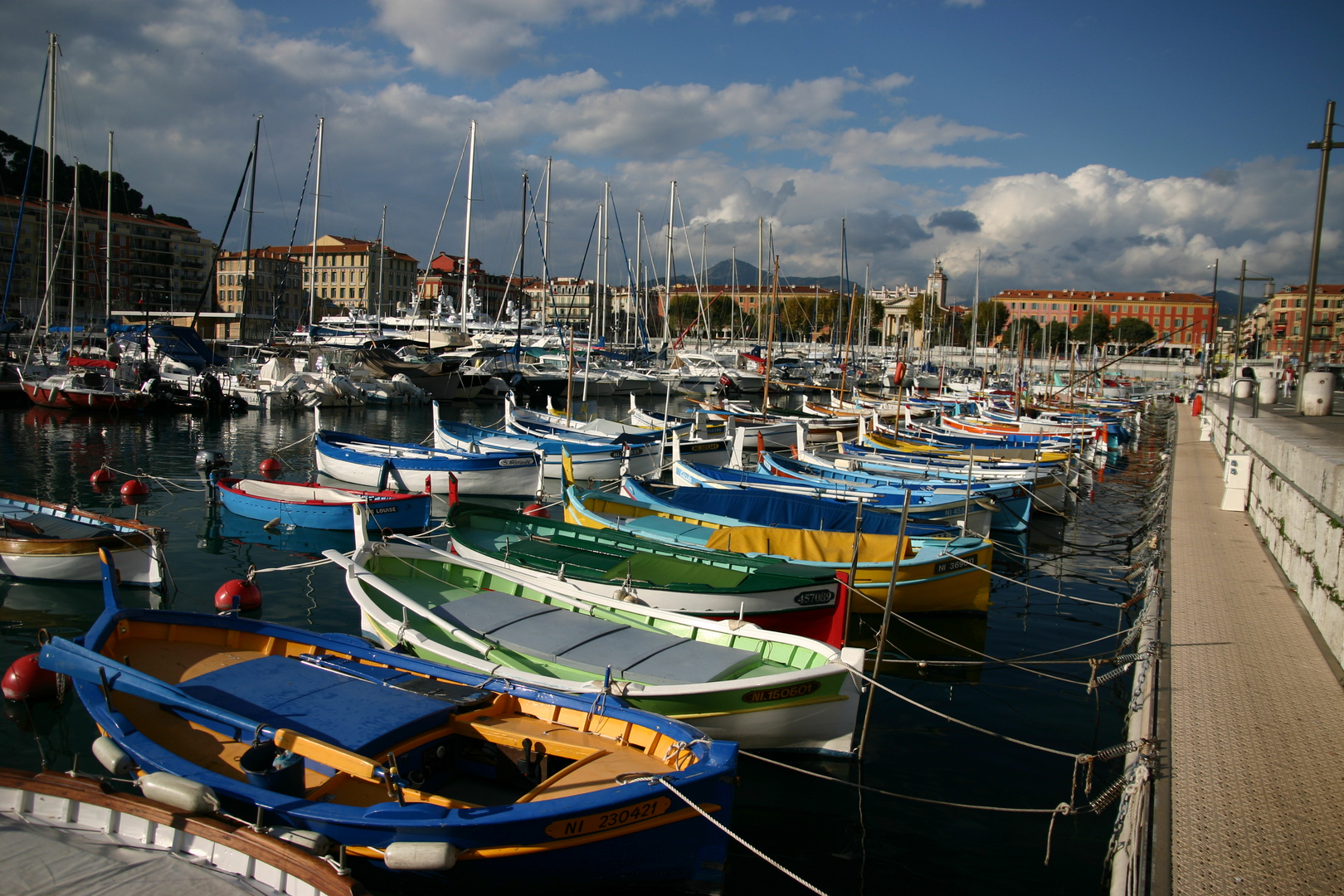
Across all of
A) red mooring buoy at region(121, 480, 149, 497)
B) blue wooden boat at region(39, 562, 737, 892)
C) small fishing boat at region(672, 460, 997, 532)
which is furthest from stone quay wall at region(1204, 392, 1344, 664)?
red mooring buoy at region(121, 480, 149, 497)

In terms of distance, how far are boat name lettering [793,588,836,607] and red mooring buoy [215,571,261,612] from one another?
8916mm

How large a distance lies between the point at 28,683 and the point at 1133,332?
150m

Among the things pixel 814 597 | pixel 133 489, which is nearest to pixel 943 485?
pixel 814 597

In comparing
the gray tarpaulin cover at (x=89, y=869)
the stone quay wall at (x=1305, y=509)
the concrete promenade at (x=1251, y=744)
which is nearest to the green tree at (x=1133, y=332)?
the stone quay wall at (x=1305, y=509)

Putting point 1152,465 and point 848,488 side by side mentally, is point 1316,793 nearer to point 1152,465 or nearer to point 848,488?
point 848,488

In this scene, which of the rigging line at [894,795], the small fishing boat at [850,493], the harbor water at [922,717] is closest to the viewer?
the rigging line at [894,795]

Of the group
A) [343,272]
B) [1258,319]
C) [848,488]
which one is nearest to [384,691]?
[848,488]

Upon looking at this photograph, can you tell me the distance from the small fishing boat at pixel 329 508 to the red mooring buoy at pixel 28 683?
7.92 metres

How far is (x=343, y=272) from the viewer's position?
441ft

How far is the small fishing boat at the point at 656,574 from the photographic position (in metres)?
11.2

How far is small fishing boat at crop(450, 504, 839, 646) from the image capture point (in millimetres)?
11234

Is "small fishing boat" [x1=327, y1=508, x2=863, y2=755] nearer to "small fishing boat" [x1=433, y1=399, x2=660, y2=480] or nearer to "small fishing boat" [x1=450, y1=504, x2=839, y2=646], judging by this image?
"small fishing boat" [x1=450, y1=504, x2=839, y2=646]

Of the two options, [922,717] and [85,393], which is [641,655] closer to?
[922,717]

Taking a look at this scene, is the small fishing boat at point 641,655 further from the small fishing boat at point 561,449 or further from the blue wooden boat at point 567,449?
the small fishing boat at point 561,449
